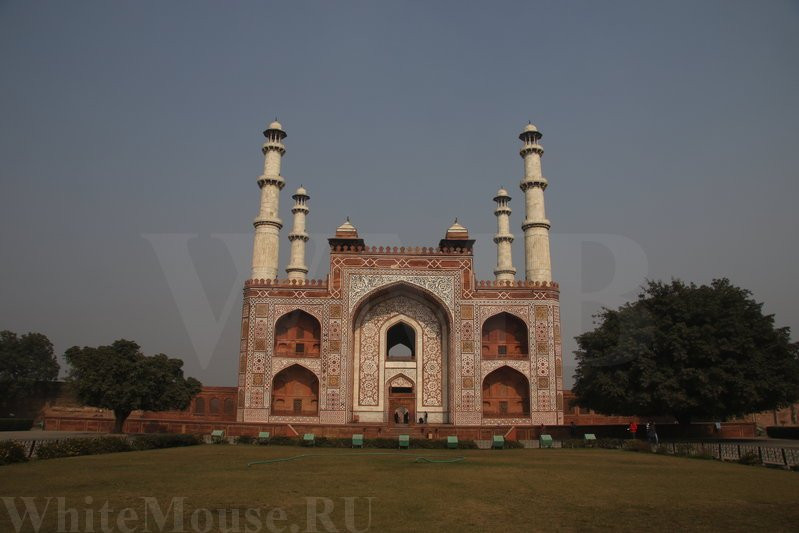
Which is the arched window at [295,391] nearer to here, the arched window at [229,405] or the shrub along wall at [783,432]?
the arched window at [229,405]

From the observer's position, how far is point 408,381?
31719 millimetres

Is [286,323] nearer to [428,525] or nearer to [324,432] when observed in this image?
[324,432]

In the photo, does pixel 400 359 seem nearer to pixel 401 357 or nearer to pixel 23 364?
pixel 401 357

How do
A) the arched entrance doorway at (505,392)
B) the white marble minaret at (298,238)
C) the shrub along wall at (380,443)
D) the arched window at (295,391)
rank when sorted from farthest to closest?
the white marble minaret at (298,238) → the arched entrance doorway at (505,392) → the arched window at (295,391) → the shrub along wall at (380,443)

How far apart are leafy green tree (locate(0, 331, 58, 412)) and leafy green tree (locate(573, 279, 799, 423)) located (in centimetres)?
3534

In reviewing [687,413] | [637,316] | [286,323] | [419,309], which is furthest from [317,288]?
[687,413]

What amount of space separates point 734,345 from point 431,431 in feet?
38.5

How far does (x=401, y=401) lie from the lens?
1240 inches

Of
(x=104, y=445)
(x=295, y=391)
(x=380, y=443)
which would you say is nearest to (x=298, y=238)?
(x=295, y=391)

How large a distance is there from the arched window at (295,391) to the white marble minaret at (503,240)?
15.5 meters

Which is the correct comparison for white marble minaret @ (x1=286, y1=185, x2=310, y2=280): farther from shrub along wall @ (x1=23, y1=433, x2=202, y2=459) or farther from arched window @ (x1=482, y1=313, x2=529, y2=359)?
shrub along wall @ (x1=23, y1=433, x2=202, y2=459)

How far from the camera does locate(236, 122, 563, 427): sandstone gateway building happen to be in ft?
98.9

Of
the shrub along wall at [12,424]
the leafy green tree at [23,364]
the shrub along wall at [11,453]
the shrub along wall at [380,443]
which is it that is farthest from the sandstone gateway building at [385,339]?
the leafy green tree at [23,364]

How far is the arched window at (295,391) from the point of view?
31000 mm
